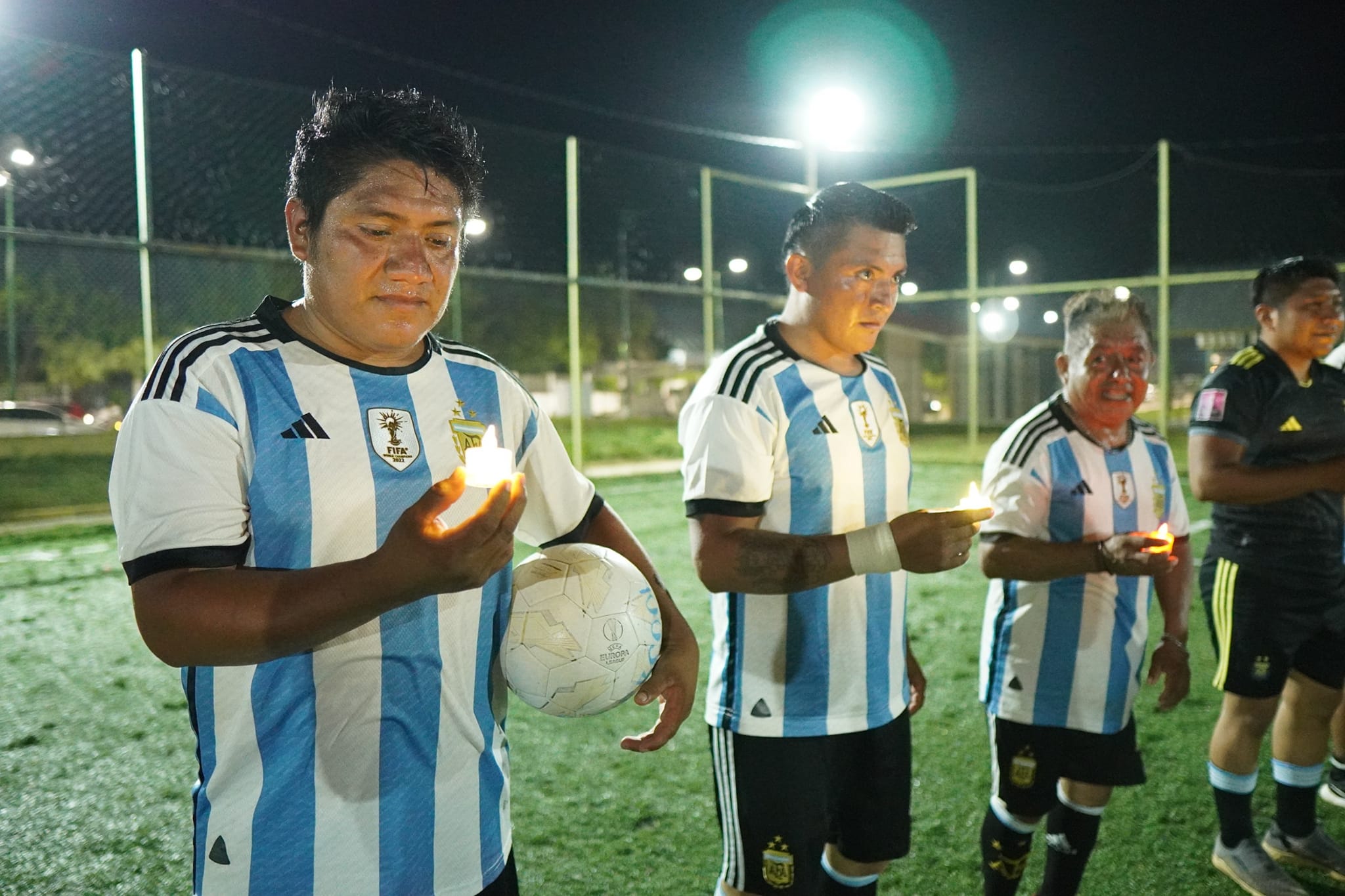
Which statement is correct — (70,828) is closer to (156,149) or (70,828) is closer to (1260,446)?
(1260,446)

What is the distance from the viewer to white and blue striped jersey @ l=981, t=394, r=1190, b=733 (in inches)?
116

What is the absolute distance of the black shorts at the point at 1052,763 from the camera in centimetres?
292

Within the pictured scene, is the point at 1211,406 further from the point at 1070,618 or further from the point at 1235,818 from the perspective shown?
the point at 1235,818

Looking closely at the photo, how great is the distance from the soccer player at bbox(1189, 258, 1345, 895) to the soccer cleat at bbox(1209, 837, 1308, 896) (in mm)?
17

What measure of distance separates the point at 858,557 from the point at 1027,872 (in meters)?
1.83

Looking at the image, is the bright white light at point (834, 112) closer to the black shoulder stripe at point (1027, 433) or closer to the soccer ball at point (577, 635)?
the black shoulder stripe at point (1027, 433)

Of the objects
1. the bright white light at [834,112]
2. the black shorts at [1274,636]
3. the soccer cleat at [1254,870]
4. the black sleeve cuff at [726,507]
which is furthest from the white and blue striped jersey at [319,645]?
the bright white light at [834,112]

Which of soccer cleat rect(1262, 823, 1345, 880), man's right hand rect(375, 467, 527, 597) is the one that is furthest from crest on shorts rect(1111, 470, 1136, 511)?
man's right hand rect(375, 467, 527, 597)

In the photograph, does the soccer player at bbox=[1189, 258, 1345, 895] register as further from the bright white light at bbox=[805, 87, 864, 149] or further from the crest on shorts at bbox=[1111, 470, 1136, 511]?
the bright white light at bbox=[805, 87, 864, 149]

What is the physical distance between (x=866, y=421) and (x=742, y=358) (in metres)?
0.39

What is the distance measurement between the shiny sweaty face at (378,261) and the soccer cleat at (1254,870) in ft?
10.5

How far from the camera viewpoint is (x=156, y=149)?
955 cm

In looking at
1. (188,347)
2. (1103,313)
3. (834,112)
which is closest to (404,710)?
(188,347)

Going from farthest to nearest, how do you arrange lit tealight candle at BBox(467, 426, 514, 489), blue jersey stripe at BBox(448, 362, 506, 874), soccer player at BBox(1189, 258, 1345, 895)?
soccer player at BBox(1189, 258, 1345, 895) < blue jersey stripe at BBox(448, 362, 506, 874) < lit tealight candle at BBox(467, 426, 514, 489)
